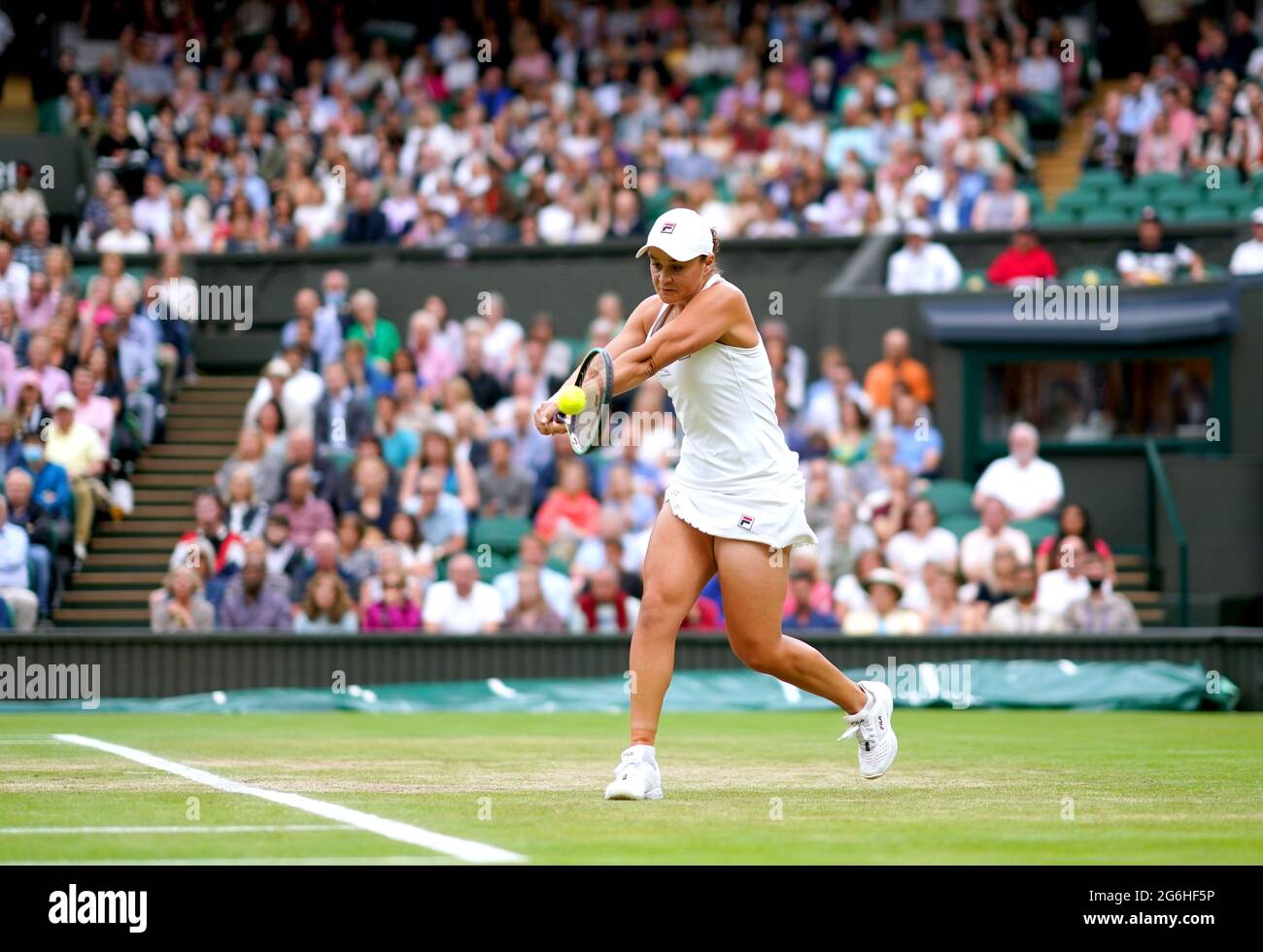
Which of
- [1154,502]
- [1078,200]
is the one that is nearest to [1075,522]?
[1154,502]

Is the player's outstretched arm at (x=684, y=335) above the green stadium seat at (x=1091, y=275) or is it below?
below

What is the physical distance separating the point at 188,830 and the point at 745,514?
2551mm

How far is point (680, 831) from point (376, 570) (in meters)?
10.7

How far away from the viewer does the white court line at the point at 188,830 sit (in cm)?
675

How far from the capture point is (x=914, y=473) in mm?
18719

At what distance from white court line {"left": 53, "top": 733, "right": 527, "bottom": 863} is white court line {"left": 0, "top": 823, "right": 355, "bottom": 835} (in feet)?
0.52

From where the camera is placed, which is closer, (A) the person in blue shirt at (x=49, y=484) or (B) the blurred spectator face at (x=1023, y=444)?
(A) the person in blue shirt at (x=49, y=484)

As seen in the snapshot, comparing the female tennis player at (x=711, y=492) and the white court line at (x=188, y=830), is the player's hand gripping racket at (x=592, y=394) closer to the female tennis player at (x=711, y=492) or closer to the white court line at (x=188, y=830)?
the female tennis player at (x=711, y=492)

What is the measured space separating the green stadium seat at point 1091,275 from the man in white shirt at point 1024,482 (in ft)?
6.94

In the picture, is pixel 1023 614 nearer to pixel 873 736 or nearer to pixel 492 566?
pixel 492 566

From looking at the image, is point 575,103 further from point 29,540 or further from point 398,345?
point 29,540

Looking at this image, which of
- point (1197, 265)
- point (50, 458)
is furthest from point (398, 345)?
point (1197, 265)

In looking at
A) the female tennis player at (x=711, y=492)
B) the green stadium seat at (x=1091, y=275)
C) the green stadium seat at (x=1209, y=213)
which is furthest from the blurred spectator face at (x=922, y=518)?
the female tennis player at (x=711, y=492)

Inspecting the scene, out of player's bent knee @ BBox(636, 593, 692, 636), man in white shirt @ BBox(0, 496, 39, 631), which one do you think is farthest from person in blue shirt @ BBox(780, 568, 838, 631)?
player's bent knee @ BBox(636, 593, 692, 636)
